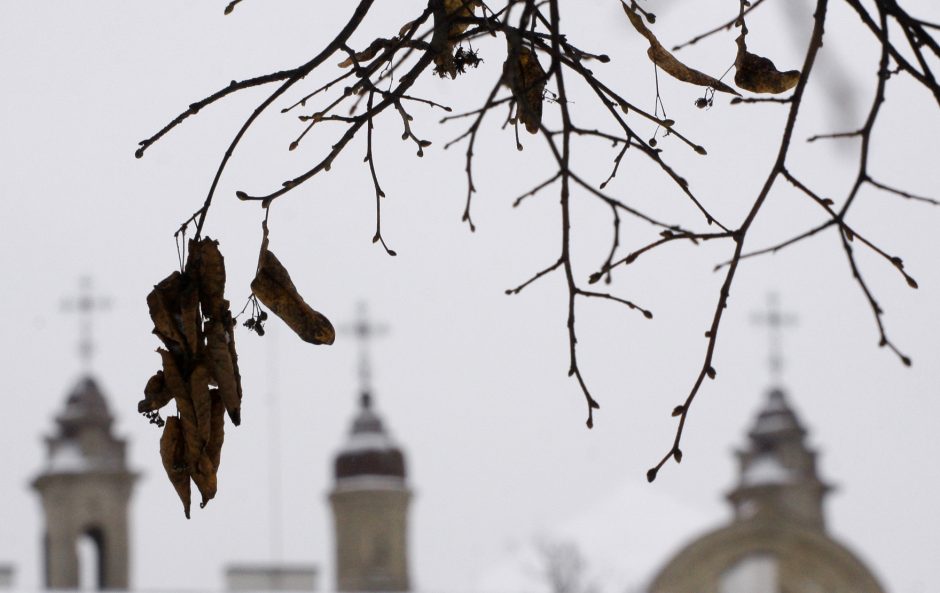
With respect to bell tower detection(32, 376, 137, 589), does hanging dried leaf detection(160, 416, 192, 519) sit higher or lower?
lower

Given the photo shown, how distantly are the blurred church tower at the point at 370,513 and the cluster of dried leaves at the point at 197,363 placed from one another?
28.0 metres

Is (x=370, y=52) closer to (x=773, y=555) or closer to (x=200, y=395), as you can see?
(x=200, y=395)

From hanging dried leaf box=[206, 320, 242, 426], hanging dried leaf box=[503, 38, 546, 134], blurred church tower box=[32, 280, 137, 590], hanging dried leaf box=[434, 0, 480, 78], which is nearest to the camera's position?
hanging dried leaf box=[503, 38, 546, 134]

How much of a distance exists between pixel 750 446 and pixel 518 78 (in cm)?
2881

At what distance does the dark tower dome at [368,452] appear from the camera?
99.6 feet

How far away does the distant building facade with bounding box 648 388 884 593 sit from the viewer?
29.0m

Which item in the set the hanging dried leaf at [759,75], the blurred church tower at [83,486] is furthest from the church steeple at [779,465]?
the hanging dried leaf at [759,75]

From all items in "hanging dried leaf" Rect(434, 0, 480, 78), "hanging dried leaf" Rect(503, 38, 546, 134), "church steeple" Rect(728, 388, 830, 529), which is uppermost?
"church steeple" Rect(728, 388, 830, 529)

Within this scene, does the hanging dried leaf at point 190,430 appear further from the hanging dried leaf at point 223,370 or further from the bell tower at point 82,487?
the bell tower at point 82,487

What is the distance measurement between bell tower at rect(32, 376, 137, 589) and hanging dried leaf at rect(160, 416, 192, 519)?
88.8ft

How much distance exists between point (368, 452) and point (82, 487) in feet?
13.3

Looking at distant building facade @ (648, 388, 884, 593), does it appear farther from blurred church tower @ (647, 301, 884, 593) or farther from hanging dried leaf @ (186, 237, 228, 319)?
hanging dried leaf @ (186, 237, 228, 319)

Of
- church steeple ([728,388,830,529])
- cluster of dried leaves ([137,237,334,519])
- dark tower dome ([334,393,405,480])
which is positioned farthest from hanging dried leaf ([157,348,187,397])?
church steeple ([728,388,830,529])

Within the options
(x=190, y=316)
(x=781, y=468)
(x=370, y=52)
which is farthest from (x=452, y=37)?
(x=781, y=468)
